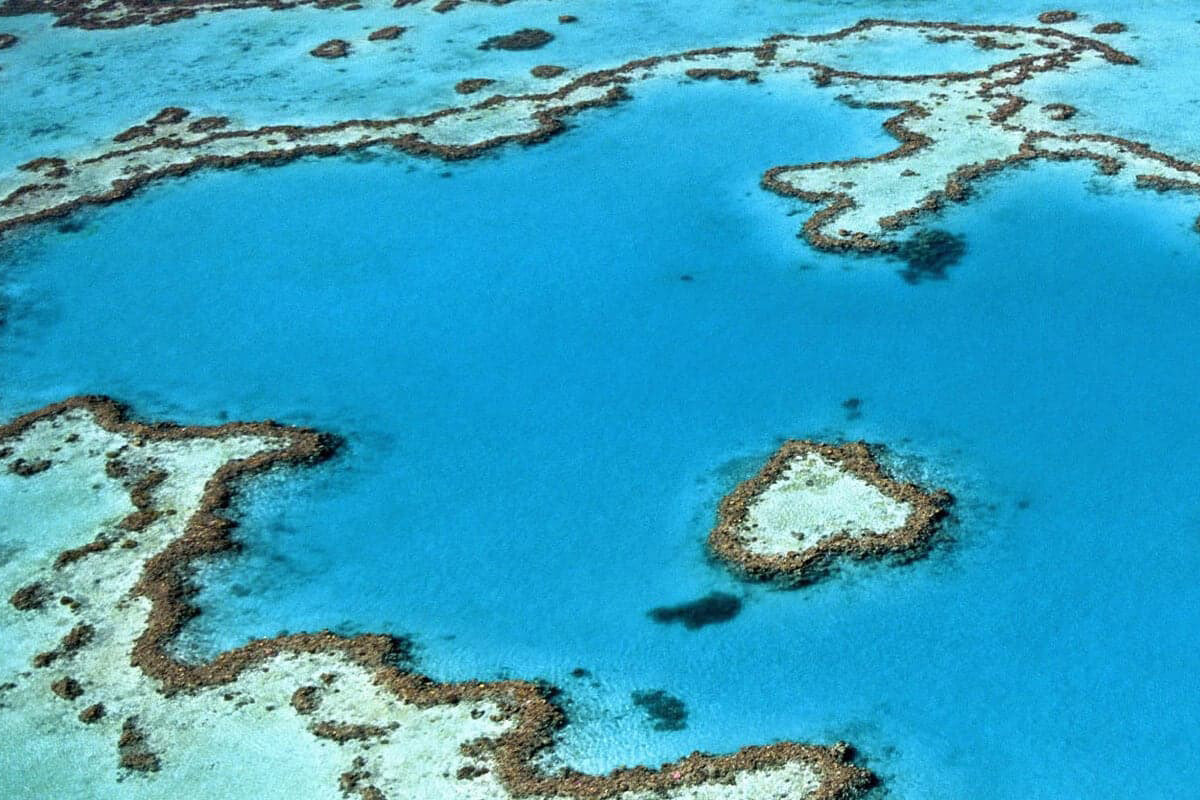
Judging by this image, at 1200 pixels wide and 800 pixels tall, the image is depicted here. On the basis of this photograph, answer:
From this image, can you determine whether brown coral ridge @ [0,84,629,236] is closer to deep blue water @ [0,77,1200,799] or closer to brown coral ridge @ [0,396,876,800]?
deep blue water @ [0,77,1200,799]

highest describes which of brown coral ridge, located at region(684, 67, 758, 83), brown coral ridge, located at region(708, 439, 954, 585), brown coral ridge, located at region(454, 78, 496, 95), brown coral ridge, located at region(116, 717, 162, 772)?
brown coral ridge, located at region(454, 78, 496, 95)

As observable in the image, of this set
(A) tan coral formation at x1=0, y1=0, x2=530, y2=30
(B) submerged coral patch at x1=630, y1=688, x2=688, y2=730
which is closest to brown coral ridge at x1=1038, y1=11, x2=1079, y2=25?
(A) tan coral formation at x1=0, y1=0, x2=530, y2=30

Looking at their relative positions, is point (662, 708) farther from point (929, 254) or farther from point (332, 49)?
point (332, 49)

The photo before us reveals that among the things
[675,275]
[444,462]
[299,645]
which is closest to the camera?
[299,645]

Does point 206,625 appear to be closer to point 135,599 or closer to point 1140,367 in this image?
point 135,599

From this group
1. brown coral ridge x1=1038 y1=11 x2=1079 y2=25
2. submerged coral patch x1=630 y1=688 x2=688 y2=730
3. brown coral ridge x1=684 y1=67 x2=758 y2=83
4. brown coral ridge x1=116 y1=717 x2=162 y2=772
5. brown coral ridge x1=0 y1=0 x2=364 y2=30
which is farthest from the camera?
brown coral ridge x1=0 y1=0 x2=364 y2=30

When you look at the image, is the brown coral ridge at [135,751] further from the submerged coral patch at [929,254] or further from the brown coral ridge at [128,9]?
the brown coral ridge at [128,9]

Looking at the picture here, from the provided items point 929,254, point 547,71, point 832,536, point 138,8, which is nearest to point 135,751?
point 832,536

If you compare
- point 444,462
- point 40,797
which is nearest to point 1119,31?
point 444,462
